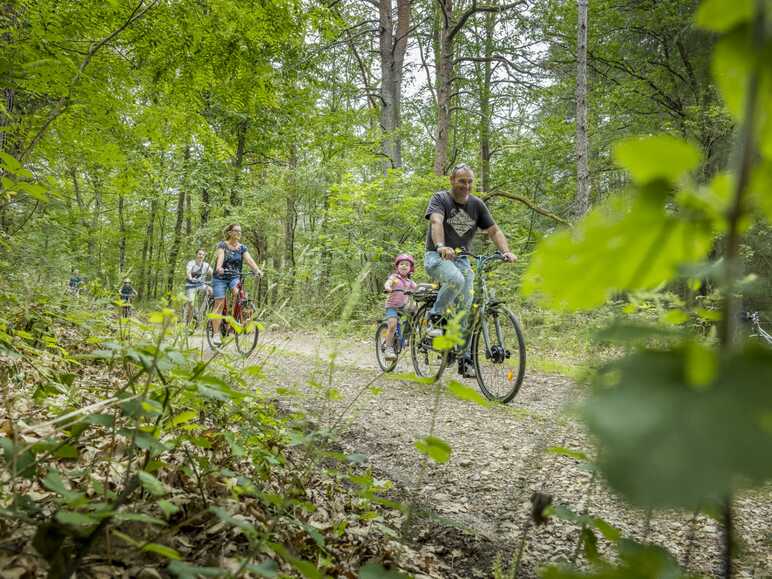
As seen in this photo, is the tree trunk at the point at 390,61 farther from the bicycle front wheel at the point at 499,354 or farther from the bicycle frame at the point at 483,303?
the bicycle front wheel at the point at 499,354

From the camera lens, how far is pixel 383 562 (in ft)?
5.18

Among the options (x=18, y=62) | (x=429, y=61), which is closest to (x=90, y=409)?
(x=18, y=62)

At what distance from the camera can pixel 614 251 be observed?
1.27ft

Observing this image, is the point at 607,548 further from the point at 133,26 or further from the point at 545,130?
the point at 545,130

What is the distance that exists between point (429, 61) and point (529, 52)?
18.3 feet

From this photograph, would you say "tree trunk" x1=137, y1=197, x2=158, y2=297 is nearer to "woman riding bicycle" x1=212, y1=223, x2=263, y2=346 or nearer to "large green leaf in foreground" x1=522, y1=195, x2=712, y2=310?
"woman riding bicycle" x1=212, y1=223, x2=263, y2=346

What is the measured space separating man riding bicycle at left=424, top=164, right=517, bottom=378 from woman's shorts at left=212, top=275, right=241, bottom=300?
3851 mm

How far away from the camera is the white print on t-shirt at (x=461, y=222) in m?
4.94

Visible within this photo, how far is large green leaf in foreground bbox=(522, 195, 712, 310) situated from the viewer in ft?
1.24

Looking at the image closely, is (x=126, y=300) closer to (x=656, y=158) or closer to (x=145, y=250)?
(x=656, y=158)

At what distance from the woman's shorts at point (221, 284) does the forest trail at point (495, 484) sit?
13.2ft

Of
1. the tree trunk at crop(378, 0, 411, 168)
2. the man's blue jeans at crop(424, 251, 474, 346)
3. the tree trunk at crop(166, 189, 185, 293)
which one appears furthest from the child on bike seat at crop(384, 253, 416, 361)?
the tree trunk at crop(166, 189, 185, 293)

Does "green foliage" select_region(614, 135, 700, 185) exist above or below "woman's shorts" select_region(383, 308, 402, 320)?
above

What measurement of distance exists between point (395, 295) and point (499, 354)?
296 centimetres
